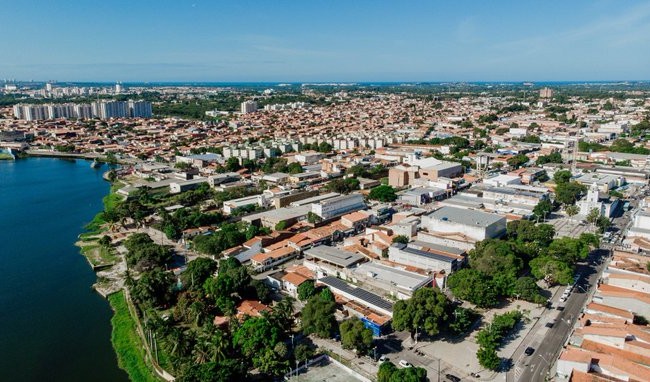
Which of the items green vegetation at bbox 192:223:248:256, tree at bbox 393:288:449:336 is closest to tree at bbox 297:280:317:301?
tree at bbox 393:288:449:336

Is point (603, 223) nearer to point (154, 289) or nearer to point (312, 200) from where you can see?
point (312, 200)

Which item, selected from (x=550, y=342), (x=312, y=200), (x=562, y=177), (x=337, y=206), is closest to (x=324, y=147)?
(x=312, y=200)

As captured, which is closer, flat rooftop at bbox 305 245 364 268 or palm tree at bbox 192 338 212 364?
palm tree at bbox 192 338 212 364

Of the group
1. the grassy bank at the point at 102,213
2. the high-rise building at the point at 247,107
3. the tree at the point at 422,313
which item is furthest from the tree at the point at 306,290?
the high-rise building at the point at 247,107

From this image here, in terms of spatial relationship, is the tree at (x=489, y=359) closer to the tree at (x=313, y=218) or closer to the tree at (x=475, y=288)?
the tree at (x=475, y=288)

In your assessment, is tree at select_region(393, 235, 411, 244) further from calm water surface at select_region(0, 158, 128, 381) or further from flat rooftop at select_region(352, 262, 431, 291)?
calm water surface at select_region(0, 158, 128, 381)

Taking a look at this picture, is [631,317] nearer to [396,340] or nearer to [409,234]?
[396,340]

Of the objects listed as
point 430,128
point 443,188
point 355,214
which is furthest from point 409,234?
point 430,128
